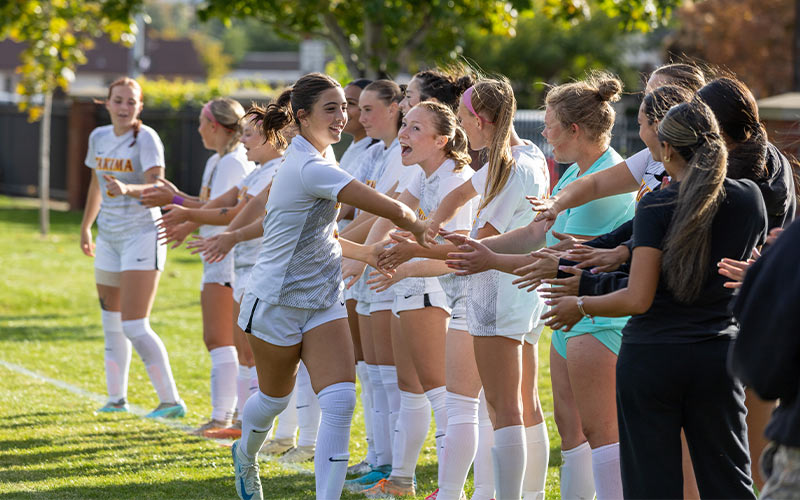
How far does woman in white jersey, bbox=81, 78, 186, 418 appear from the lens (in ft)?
23.6

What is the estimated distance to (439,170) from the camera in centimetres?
523

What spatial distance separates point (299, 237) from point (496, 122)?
1066mm

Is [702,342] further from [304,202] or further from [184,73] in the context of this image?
[184,73]

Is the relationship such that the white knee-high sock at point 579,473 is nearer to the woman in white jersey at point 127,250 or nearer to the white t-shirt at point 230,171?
the white t-shirt at point 230,171

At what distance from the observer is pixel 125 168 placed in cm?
732

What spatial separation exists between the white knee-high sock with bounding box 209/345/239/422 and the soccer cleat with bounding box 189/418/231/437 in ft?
0.12

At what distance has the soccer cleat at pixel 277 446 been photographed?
21.2ft

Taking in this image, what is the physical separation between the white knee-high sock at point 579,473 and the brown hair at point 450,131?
1.57m

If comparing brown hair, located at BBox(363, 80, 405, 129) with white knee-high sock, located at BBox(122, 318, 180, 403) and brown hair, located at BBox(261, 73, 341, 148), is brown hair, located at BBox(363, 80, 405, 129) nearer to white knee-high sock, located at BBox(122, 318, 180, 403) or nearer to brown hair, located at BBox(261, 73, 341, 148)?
brown hair, located at BBox(261, 73, 341, 148)

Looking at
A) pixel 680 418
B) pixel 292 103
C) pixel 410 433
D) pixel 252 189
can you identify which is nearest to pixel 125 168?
pixel 252 189

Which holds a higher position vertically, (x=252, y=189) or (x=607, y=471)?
(x=252, y=189)

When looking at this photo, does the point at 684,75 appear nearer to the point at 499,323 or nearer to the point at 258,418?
the point at 499,323

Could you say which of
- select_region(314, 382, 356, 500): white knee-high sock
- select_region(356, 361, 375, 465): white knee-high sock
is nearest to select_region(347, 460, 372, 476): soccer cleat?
select_region(356, 361, 375, 465): white knee-high sock

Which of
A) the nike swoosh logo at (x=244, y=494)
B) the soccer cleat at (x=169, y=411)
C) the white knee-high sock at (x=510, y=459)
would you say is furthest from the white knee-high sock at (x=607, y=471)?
the soccer cleat at (x=169, y=411)
